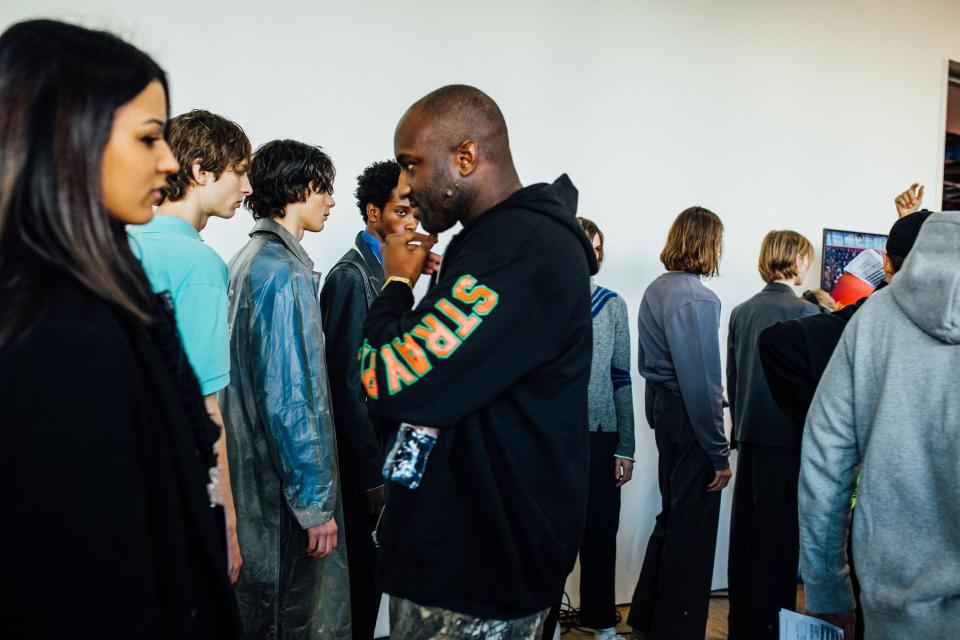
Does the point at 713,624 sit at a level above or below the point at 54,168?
below

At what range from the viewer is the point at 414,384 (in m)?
1.11

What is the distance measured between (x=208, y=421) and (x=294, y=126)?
84.3 inches

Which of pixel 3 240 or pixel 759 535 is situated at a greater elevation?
pixel 3 240

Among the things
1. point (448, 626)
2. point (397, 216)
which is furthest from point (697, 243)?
point (448, 626)

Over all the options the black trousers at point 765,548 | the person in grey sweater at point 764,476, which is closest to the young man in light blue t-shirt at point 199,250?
the person in grey sweater at point 764,476

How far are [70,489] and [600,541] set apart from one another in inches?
98.4

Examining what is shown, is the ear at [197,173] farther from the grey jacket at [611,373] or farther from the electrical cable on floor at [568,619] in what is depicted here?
the electrical cable on floor at [568,619]

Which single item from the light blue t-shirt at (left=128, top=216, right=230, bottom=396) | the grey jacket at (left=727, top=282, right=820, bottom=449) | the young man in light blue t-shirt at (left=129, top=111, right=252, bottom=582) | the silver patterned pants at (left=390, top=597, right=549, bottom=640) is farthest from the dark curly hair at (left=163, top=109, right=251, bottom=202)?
the grey jacket at (left=727, top=282, right=820, bottom=449)

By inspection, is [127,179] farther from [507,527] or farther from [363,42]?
[363,42]

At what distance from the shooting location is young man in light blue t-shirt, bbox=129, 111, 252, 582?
134 cm

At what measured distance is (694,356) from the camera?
2.74 meters

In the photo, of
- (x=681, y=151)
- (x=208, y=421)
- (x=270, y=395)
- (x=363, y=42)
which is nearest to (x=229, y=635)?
(x=208, y=421)

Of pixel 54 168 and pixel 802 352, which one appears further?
pixel 802 352

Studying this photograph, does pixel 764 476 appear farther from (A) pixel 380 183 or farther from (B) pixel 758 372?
(A) pixel 380 183
